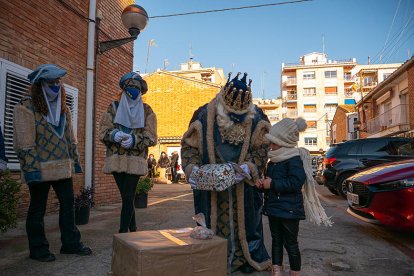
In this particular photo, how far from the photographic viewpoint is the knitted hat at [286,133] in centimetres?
331

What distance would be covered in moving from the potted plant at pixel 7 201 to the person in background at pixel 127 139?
1.38 meters

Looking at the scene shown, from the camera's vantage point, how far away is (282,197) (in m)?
3.25

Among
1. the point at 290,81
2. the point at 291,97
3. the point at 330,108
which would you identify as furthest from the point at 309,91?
the point at 330,108

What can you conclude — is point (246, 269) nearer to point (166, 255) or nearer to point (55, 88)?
point (166, 255)

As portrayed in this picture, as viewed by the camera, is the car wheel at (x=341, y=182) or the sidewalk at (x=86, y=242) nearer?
the sidewalk at (x=86, y=242)

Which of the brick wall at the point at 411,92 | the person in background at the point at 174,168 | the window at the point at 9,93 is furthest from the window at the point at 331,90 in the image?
the window at the point at 9,93

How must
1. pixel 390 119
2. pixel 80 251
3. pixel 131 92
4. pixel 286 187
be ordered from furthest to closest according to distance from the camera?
pixel 390 119, pixel 131 92, pixel 80 251, pixel 286 187

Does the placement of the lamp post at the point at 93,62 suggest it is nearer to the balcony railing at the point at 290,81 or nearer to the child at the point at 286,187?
the child at the point at 286,187

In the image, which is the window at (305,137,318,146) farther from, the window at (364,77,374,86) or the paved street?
the paved street

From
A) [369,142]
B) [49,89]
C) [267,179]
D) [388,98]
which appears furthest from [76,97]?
[388,98]

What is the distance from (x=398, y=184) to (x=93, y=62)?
21.9 ft

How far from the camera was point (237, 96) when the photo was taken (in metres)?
3.52

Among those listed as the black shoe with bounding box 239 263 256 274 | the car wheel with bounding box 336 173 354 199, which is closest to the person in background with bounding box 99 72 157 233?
the black shoe with bounding box 239 263 256 274

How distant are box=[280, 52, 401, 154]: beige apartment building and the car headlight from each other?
61299mm
